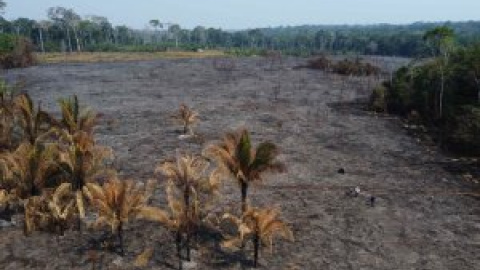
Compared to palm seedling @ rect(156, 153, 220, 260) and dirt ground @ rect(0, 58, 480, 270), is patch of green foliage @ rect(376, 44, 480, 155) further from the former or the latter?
palm seedling @ rect(156, 153, 220, 260)

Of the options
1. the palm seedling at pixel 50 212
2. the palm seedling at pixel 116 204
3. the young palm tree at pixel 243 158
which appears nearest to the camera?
the palm seedling at pixel 116 204

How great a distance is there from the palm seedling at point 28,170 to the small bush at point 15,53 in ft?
193

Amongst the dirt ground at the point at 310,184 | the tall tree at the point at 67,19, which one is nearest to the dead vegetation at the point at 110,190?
the dirt ground at the point at 310,184

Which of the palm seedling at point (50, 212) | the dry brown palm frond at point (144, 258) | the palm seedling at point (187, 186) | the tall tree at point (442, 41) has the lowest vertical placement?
the dry brown palm frond at point (144, 258)

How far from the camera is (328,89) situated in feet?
181

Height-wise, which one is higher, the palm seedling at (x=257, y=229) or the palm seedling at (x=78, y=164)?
the palm seedling at (x=78, y=164)

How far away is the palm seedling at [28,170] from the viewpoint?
20.5 metres

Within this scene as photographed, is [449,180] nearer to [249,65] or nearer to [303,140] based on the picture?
[303,140]

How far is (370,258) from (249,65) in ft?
217

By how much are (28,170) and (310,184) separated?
11709 millimetres

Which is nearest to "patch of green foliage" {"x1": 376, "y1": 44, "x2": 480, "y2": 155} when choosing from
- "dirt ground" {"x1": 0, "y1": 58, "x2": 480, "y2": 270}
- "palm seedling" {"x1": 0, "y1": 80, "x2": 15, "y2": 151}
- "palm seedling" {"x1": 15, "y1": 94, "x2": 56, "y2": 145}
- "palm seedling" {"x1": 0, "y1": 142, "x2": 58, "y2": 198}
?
"dirt ground" {"x1": 0, "y1": 58, "x2": 480, "y2": 270}

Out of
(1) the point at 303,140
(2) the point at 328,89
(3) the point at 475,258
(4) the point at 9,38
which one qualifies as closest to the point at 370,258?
(3) the point at 475,258

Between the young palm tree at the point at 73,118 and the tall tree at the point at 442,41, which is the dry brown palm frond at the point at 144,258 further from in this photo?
the tall tree at the point at 442,41

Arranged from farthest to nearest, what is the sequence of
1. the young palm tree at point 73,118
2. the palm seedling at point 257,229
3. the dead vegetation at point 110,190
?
the young palm tree at point 73,118 → the dead vegetation at point 110,190 → the palm seedling at point 257,229
